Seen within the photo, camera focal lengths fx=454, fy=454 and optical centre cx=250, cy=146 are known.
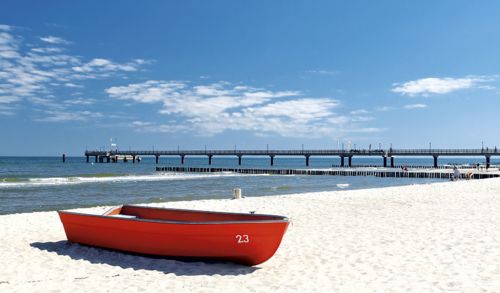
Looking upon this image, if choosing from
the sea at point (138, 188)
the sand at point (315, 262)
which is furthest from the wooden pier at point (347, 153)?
the sand at point (315, 262)

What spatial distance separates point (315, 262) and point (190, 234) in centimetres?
216

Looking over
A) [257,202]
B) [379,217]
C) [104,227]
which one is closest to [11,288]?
[104,227]

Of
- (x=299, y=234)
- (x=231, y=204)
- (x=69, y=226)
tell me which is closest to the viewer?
(x=69, y=226)

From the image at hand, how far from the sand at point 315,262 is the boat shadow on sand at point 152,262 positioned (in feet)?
0.06

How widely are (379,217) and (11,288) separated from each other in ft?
31.9

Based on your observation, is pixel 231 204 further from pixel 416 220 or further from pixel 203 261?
pixel 203 261

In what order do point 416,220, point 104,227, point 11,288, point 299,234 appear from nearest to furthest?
1. point 11,288
2. point 104,227
3. point 299,234
4. point 416,220

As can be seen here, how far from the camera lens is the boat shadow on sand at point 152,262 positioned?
724cm

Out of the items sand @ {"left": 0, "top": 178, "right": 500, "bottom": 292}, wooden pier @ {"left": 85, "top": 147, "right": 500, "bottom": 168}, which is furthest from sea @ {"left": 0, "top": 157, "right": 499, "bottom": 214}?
wooden pier @ {"left": 85, "top": 147, "right": 500, "bottom": 168}

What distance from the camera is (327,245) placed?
29.7 feet

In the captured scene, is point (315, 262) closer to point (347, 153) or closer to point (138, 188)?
point (138, 188)

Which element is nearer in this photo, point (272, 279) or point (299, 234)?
point (272, 279)

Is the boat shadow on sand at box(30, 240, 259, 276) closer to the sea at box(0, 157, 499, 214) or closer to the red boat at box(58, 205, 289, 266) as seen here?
the red boat at box(58, 205, 289, 266)

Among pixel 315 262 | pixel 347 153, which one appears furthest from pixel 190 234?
pixel 347 153
